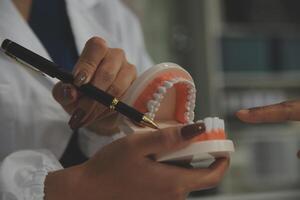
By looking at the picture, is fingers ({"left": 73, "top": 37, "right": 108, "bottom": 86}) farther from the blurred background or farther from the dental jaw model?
the blurred background

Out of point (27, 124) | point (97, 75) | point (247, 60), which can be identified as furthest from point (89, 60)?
point (247, 60)

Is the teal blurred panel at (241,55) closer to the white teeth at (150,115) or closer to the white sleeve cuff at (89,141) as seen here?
the white sleeve cuff at (89,141)

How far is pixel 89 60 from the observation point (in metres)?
0.34

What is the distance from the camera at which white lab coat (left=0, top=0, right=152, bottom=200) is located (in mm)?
345

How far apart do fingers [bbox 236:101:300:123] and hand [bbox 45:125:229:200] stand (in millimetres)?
48

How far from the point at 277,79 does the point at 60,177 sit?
96 centimetres

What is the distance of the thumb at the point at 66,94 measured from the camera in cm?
33

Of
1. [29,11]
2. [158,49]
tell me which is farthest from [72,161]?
[158,49]

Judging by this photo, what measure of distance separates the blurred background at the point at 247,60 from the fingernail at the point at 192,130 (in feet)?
2.64

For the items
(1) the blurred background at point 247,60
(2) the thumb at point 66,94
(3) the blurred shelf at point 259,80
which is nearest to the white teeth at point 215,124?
(2) the thumb at point 66,94

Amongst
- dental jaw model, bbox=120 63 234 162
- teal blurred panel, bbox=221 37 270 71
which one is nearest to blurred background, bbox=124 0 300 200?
teal blurred panel, bbox=221 37 270 71

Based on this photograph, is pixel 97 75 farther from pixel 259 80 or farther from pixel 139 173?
pixel 259 80

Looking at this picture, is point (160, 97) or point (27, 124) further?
point (27, 124)

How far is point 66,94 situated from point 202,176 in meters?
0.13
